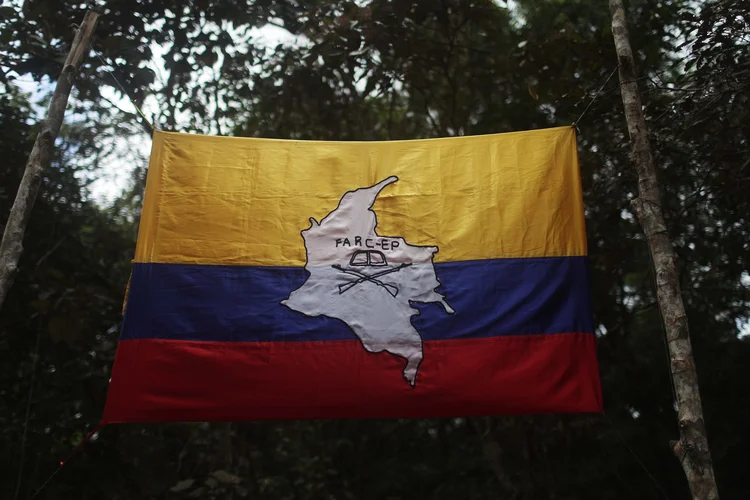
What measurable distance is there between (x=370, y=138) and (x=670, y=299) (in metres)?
6.02

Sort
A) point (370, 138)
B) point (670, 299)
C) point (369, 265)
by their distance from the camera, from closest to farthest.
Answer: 1. point (670, 299)
2. point (369, 265)
3. point (370, 138)

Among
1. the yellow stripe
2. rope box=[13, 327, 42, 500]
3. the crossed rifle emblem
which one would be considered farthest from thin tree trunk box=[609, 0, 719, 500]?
rope box=[13, 327, 42, 500]

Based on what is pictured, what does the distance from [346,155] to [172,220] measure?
128cm

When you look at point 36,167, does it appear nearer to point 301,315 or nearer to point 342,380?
point 301,315

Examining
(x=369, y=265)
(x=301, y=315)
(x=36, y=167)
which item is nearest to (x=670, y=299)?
(x=369, y=265)

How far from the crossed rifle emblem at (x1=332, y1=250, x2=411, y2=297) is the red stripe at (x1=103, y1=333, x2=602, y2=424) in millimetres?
407

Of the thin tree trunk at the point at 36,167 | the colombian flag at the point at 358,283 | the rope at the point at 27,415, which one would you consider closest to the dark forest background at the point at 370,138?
the rope at the point at 27,415

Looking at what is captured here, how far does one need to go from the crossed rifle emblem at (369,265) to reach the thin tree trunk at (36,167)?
2.04 meters

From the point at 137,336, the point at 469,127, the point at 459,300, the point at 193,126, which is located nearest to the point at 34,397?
the point at 193,126

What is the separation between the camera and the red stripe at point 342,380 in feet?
12.1

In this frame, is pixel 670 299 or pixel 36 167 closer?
pixel 670 299

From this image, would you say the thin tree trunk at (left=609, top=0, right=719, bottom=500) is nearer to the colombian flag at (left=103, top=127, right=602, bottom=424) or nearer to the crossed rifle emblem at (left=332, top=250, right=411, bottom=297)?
the colombian flag at (left=103, top=127, right=602, bottom=424)

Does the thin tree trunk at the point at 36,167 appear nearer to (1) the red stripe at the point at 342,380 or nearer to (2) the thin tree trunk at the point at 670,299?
(1) the red stripe at the point at 342,380

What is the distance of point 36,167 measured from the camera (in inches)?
165
